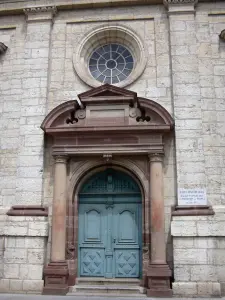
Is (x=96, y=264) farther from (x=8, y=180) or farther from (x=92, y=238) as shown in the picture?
(x=8, y=180)

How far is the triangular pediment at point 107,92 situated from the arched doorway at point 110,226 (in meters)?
1.91

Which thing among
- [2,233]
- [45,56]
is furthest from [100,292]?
[45,56]

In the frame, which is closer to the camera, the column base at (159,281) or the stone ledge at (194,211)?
the column base at (159,281)

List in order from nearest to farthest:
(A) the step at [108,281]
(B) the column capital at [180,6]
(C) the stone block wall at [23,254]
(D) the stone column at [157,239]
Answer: (D) the stone column at [157,239] → (C) the stone block wall at [23,254] → (A) the step at [108,281] → (B) the column capital at [180,6]

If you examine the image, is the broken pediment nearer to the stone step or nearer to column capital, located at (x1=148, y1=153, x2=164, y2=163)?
column capital, located at (x1=148, y1=153, x2=164, y2=163)

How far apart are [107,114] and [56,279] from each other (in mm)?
4115

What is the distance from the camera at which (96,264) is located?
938 centimetres

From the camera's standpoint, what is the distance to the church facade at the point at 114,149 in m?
8.83

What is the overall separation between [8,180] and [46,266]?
7.83 feet

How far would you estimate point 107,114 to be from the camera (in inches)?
381

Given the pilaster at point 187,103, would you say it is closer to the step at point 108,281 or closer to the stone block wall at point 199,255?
the stone block wall at point 199,255

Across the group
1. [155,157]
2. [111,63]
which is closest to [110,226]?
[155,157]

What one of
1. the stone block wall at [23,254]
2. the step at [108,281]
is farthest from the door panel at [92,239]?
the stone block wall at [23,254]

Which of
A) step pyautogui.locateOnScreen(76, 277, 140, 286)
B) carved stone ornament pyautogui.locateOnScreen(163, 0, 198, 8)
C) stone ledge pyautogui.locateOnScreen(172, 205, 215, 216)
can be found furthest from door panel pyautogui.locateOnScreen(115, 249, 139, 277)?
carved stone ornament pyautogui.locateOnScreen(163, 0, 198, 8)
